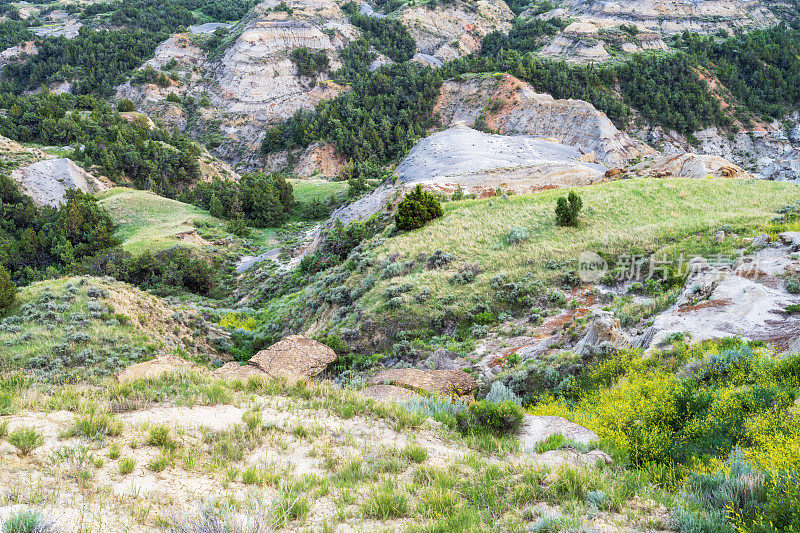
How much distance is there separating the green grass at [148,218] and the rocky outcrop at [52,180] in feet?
9.08

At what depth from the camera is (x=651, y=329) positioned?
9.99 m

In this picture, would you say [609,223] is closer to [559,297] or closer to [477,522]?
[559,297]

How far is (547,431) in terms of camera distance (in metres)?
7.03

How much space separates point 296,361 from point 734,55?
322ft

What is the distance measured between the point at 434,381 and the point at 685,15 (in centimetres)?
11671

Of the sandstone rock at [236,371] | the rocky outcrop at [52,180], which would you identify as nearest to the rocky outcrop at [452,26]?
the rocky outcrop at [52,180]

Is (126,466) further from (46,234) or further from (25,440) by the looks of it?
(46,234)

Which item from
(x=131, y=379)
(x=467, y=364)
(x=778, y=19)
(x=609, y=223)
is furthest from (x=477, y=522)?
(x=778, y=19)

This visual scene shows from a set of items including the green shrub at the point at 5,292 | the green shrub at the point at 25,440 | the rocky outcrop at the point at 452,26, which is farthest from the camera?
the rocky outcrop at the point at 452,26

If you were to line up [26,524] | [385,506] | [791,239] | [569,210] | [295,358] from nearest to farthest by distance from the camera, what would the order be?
[26,524] < [385,506] < [295,358] < [791,239] < [569,210]

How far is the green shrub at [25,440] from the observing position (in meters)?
5.16

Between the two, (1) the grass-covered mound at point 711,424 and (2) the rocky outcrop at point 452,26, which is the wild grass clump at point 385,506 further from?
(2) the rocky outcrop at point 452,26

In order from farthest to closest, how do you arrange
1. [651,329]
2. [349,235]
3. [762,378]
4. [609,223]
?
[349,235], [609,223], [651,329], [762,378]

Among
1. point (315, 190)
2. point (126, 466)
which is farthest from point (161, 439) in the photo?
point (315, 190)
